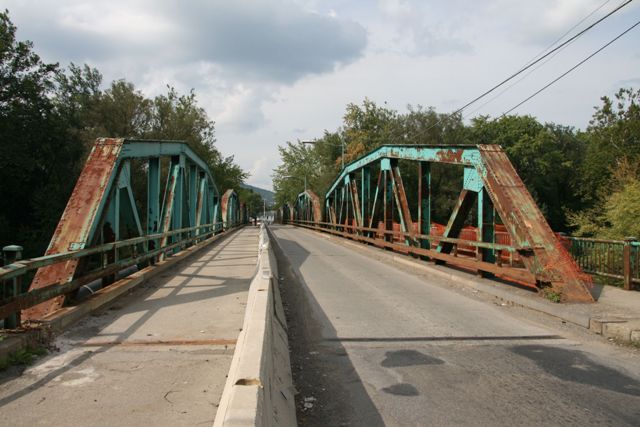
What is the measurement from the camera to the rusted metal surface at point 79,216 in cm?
635

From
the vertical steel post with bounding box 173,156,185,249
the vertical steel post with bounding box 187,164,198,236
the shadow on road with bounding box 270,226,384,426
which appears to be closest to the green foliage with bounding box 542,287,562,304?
the shadow on road with bounding box 270,226,384,426

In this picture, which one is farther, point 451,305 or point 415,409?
point 451,305

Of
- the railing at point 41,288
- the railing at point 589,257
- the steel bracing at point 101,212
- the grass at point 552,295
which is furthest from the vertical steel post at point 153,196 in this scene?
the grass at point 552,295

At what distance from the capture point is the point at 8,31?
30203 millimetres

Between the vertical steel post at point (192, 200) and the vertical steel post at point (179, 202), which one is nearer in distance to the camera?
the vertical steel post at point (179, 202)

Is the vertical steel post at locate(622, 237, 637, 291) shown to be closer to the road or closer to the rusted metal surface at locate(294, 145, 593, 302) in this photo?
the rusted metal surface at locate(294, 145, 593, 302)

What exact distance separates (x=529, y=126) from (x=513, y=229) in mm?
49598

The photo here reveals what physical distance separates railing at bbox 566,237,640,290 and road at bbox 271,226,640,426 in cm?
276

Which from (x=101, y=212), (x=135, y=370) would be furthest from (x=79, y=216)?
Result: (x=135, y=370)

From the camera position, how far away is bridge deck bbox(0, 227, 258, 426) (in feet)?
11.6

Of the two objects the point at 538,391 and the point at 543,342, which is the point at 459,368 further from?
the point at 543,342

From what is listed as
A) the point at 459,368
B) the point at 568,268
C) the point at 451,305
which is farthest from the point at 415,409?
the point at 568,268

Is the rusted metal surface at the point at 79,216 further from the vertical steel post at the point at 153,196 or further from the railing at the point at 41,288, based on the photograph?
the vertical steel post at the point at 153,196

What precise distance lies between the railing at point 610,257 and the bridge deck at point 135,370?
716 centimetres
